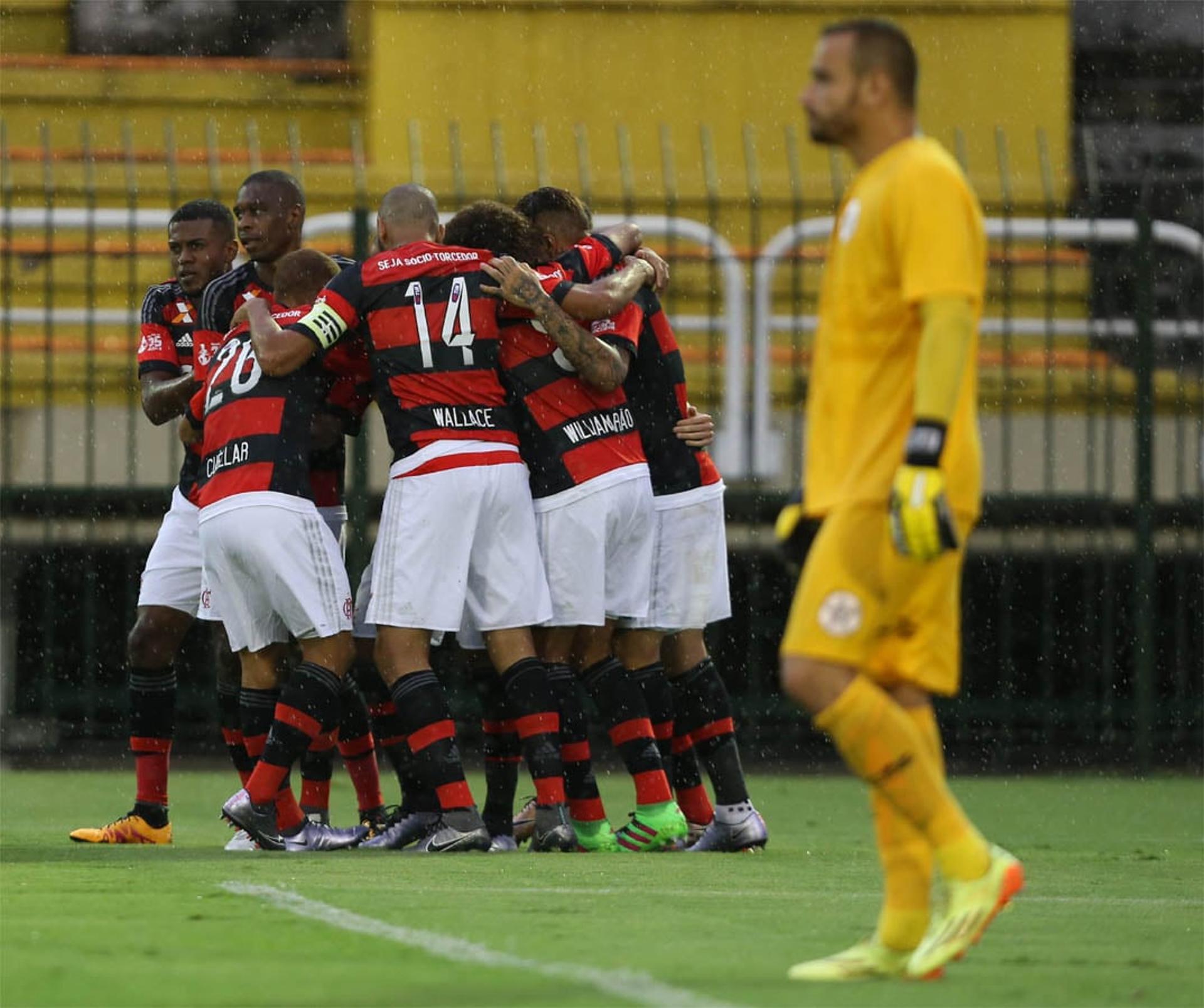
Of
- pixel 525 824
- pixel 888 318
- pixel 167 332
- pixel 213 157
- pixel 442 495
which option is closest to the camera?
pixel 888 318

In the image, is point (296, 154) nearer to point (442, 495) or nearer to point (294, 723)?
point (442, 495)

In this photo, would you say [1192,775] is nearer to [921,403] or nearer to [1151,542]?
[1151,542]

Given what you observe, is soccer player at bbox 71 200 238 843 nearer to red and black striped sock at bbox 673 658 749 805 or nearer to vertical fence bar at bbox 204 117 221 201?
red and black striped sock at bbox 673 658 749 805

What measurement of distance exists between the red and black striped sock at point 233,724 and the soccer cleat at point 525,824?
918 millimetres

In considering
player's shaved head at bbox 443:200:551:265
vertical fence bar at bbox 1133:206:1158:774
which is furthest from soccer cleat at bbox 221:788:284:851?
vertical fence bar at bbox 1133:206:1158:774

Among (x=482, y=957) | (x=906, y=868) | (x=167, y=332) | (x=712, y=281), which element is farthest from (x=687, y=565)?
(x=712, y=281)

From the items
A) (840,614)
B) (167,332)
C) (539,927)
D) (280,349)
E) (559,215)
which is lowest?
(539,927)

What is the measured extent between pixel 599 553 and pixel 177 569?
1.48 meters

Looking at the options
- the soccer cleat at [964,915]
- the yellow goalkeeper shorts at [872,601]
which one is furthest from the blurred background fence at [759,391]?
the soccer cleat at [964,915]

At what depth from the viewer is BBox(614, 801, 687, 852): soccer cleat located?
295 inches

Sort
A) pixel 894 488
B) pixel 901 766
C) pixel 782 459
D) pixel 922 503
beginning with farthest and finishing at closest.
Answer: pixel 782 459, pixel 901 766, pixel 894 488, pixel 922 503

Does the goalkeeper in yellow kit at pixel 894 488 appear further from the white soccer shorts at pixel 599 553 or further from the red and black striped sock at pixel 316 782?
the red and black striped sock at pixel 316 782

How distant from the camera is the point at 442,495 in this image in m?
7.14

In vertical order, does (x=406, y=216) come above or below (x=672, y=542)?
above
